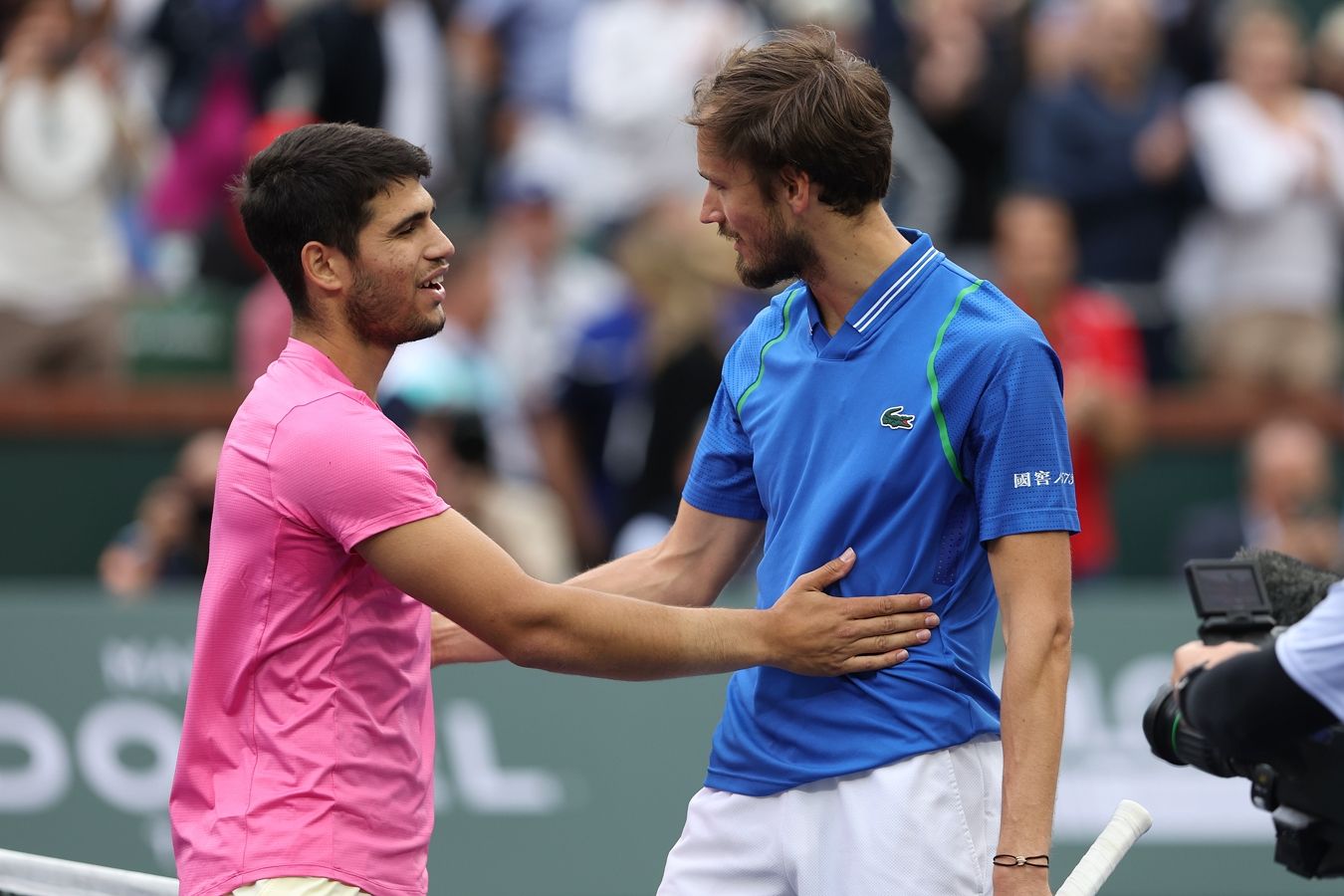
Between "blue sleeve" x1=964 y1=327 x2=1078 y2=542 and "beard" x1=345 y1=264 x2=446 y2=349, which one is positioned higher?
"beard" x1=345 y1=264 x2=446 y2=349

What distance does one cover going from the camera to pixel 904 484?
3.52 metres

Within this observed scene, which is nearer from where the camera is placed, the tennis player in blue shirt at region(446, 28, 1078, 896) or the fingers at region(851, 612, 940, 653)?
the tennis player in blue shirt at region(446, 28, 1078, 896)

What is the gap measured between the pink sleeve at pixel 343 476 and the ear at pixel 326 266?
8.9 inches

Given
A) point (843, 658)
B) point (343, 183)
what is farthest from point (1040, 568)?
point (343, 183)

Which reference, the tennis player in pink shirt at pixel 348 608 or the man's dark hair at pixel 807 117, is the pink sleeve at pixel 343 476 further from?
the man's dark hair at pixel 807 117

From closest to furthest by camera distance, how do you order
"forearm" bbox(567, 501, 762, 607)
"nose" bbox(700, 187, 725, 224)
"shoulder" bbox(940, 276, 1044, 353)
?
"shoulder" bbox(940, 276, 1044, 353) → "nose" bbox(700, 187, 725, 224) → "forearm" bbox(567, 501, 762, 607)

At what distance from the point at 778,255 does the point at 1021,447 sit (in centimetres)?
57

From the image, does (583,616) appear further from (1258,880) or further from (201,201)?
(201,201)

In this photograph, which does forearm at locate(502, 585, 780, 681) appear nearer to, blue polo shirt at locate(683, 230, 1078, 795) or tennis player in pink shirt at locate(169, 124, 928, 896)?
tennis player in pink shirt at locate(169, 124, 928, 896)

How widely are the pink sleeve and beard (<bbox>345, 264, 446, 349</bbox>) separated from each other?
193 mm

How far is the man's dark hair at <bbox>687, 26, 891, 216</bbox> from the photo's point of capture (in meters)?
3.54

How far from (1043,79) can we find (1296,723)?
695cm

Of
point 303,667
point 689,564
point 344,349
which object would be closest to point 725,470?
point 689,564

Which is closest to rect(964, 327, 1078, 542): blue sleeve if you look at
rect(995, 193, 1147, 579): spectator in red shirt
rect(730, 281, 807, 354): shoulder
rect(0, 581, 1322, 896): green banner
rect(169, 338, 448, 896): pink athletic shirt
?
rect(730, 281, 807, 354): shoulder
